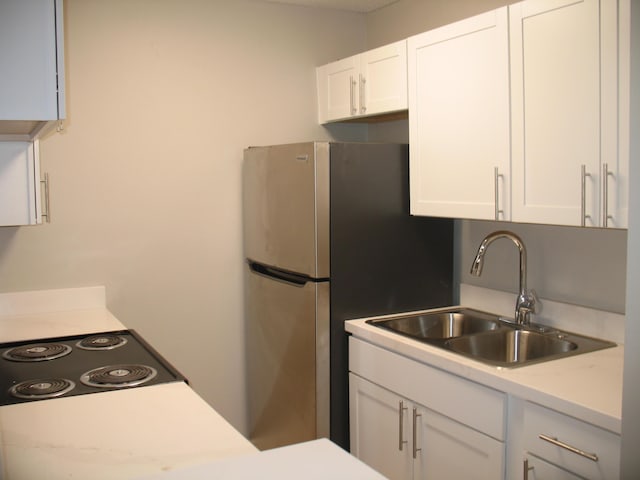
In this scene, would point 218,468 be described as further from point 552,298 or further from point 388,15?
point 388,15

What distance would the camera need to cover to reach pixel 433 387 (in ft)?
7.84

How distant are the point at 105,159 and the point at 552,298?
2082 millimetres

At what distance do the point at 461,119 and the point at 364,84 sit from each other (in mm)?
766

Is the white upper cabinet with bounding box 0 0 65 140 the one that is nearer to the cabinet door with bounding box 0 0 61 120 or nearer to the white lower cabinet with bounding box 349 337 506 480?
the cabinet door with bounding box 0 0 61 120

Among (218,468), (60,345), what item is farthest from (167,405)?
(60,345)

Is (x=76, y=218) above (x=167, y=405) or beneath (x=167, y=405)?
above

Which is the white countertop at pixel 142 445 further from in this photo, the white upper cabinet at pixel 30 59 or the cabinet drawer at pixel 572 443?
the cabinet drawer at pixel 572 443

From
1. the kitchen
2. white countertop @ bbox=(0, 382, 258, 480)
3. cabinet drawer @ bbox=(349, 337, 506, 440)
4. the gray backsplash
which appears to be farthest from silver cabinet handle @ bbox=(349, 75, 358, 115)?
white countertop @ bbox=(0, 382, 258, 480)

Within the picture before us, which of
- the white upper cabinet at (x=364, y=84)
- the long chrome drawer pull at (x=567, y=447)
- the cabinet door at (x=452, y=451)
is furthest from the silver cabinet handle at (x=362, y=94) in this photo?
the long chrome drawer pull at (x=567, y=447)

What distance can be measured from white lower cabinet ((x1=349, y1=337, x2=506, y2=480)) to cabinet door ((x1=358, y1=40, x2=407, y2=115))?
1072mm

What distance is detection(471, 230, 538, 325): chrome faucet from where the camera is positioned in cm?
263

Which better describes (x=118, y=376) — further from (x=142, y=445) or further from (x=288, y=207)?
(x=288, y=207)

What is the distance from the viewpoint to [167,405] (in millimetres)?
1771

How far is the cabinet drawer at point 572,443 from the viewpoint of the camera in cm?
176
